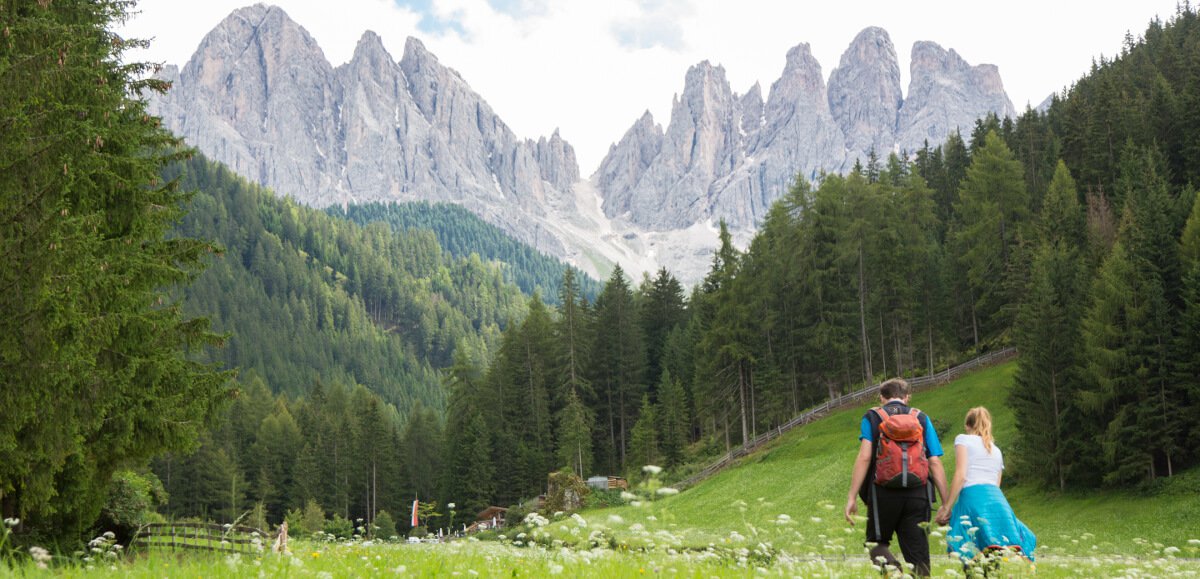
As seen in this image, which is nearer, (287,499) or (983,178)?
(983,178)

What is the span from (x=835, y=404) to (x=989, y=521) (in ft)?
151

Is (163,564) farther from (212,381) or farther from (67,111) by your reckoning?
(212,381)

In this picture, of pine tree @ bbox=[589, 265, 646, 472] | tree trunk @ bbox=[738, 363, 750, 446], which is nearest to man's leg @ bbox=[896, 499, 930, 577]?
tree trunk @ bbox=[738, 363, 750, 446]

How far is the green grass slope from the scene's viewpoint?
25.5 meters

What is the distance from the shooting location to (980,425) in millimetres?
9445

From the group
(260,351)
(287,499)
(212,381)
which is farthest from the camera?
(260,351)

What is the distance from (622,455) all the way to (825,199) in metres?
27.5

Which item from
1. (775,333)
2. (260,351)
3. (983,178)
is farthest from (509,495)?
(260,351)

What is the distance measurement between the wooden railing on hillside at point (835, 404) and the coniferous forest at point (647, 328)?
127cm

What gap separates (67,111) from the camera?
14359 mm

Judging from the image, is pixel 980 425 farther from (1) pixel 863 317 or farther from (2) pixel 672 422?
(2) pixel 672 422

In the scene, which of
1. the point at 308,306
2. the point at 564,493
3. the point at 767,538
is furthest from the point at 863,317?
the point at 308,306

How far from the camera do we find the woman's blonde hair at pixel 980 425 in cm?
936

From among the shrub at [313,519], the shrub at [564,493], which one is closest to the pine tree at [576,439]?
the shrub at [564,493]
